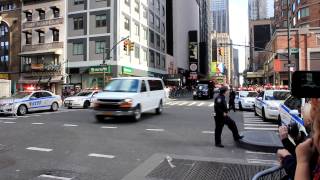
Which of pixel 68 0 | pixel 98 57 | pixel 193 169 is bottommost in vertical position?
pixel 193 169

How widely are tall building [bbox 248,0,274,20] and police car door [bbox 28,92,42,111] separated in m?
119

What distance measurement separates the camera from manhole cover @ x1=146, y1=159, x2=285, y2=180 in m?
7.12

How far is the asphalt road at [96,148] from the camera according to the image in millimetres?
7574

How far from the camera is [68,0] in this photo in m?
51.1

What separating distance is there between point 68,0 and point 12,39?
10.6 metres

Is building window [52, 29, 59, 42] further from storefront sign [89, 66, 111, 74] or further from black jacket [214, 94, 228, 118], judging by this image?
black jacket [214, 94, 228, 118]

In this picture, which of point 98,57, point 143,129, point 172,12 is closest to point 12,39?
point 98,57

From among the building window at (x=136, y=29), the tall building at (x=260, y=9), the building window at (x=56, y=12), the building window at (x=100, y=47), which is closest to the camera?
the building window at (x=100, y=47)

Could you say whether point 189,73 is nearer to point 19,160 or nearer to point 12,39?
point 12,39

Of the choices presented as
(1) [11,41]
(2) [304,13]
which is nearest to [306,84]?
(1) [11,41]

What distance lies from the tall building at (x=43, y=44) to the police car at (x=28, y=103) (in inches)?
1008

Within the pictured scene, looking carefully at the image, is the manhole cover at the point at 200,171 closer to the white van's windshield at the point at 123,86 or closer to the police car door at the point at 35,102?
the white van's windshield at the point at 123,86

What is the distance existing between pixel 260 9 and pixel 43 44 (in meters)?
114

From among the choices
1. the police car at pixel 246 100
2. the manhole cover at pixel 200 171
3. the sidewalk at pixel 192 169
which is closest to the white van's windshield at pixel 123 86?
the sidewalk at pixel 192 169
